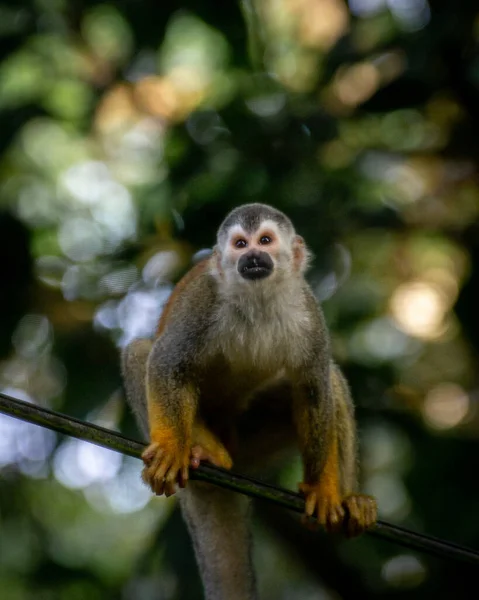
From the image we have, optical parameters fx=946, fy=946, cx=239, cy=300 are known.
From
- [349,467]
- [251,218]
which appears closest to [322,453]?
[349,467]

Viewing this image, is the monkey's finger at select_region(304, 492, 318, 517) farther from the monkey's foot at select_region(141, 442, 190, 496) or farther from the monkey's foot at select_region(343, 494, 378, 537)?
the monkey's foot at select_region(141, 442, 190, 496)

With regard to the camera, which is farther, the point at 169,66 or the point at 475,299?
the point at 169,66

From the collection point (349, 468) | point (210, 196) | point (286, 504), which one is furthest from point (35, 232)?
point (286, 504)

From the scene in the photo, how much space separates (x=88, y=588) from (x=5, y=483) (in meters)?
0.99

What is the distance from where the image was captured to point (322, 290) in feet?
17.5

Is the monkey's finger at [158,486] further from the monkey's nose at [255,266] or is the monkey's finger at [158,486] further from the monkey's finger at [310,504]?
the monkey's nose at [255,266]

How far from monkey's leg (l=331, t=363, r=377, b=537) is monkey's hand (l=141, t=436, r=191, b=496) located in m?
0.74

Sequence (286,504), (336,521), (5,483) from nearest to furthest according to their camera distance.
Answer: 1. (286,504)
2. (336,521)
3. (5,483)

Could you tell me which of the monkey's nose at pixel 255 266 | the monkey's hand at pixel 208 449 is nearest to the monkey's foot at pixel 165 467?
the monkey's hand at pixel 208 449

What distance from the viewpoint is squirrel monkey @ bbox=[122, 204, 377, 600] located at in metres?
3.69

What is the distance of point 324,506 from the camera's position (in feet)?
12.3

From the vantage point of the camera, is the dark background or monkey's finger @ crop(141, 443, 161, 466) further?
the dark background

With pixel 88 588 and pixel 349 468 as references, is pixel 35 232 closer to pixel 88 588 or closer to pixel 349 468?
pixel 88 588

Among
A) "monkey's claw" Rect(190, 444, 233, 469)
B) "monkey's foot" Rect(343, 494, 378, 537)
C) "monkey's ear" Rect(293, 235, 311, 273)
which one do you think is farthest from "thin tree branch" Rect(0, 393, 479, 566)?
"monkey's ear" Rect(293, 235, 311, 273)
